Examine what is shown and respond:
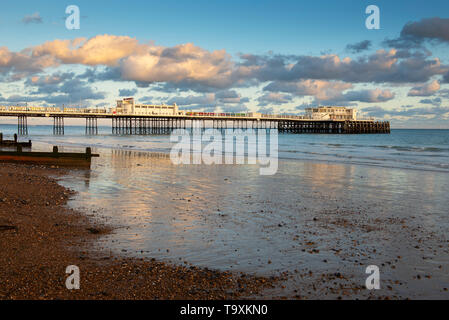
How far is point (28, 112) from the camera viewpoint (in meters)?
81.0

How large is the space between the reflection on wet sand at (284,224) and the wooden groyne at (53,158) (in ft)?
15.9

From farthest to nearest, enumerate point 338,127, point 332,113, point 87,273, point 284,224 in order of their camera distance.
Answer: point 332,113 → point 338,127 → point 284,224 → point 87,273

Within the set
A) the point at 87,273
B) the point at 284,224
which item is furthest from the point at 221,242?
the point at 87,273

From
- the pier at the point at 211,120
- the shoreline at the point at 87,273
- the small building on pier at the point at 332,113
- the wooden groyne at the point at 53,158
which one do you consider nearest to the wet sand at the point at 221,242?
the shoreline at the point at 87,273

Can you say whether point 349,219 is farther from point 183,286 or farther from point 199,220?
point 183,286

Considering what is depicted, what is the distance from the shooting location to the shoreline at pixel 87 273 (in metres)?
5.23

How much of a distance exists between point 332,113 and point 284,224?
145 metres

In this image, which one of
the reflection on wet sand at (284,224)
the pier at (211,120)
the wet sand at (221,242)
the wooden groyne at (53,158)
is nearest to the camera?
the wet sand at (221,242)

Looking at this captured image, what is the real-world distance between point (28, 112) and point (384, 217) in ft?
275

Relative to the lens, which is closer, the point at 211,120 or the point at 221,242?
the point at 221,242

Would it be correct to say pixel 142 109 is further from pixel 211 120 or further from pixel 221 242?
pixel 221 242

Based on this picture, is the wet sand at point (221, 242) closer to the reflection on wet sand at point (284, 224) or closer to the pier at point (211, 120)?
the reflection on wet sand at point (284, 224)

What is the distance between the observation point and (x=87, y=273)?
5.85 metres

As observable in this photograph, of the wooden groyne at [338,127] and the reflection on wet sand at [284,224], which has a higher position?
the wooden groyne at [338,127]
